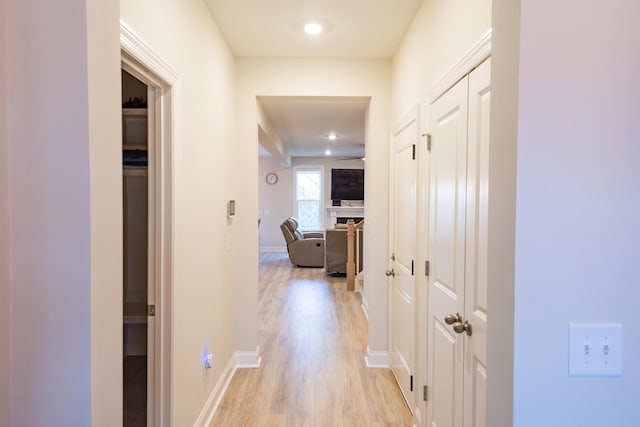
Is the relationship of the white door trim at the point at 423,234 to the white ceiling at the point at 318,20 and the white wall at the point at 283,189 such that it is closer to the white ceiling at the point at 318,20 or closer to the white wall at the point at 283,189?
the white ceiling at the point at 318,20

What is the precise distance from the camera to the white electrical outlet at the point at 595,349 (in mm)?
849

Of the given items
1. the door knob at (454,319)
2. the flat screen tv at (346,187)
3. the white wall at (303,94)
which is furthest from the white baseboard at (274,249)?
the door knob at (454,319)

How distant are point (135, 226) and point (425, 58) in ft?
6.49

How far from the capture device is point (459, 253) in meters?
1.70

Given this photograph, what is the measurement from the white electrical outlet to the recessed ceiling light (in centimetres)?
249

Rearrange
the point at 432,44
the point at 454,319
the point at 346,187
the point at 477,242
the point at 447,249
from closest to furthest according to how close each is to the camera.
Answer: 1. the point at 477,242
2. the point at 454,319
3. the point at 447,249
4. the point at 432,44
5. the point at 346,187

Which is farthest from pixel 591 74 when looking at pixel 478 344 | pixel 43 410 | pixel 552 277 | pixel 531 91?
pixel 43 410

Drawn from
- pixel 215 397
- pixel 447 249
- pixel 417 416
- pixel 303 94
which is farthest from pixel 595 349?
pixel 303 94

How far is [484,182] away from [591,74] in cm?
63

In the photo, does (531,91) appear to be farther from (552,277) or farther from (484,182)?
(484,182)

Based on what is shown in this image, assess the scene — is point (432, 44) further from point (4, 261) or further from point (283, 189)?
point (283, 189)

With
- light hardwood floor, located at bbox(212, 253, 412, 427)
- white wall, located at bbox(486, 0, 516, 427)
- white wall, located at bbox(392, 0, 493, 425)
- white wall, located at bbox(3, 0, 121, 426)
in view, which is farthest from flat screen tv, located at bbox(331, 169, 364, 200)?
white wall, located at bbox(3, 0, 121, 426)

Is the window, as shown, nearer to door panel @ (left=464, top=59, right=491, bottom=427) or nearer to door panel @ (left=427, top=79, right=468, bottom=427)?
door panel @ (left=427, top=79, right=468, bottom=427)

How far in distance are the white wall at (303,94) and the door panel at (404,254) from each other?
18 centimetres
